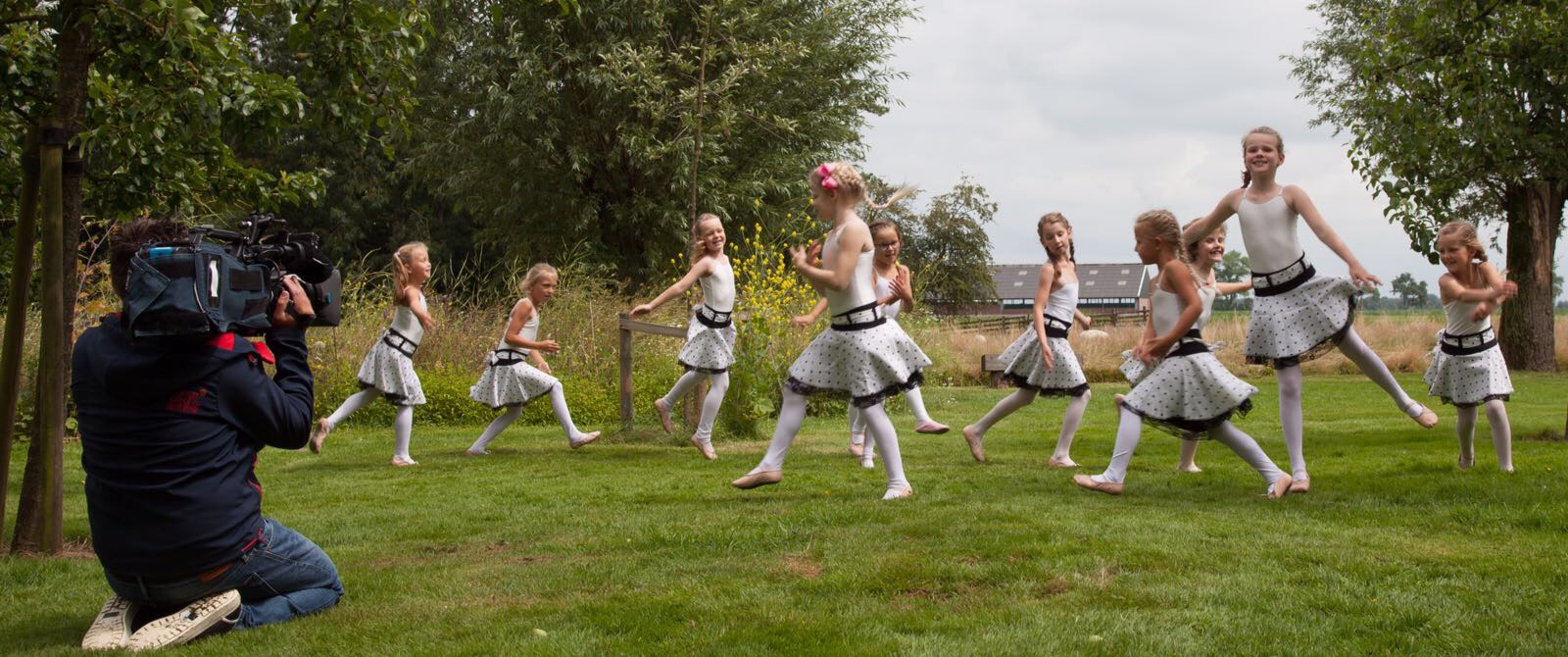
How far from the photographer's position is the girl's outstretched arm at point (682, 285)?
9852 mm

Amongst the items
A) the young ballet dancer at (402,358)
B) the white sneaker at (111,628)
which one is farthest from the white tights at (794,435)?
the young ballet dancer at (402,358)

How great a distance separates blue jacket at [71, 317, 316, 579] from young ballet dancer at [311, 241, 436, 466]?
20.7 ft

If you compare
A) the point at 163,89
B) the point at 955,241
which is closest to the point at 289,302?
the point at 163,89

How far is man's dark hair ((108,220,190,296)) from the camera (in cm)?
440

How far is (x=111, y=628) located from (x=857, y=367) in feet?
12.8

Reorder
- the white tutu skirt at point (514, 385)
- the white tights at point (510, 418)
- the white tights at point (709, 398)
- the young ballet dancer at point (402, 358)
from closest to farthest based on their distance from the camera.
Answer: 1. the white tights at point (709, 398)
2. the young ballet dancer at point (402, 358)
3. the white tights at point (510, 418)
4. the white tutu skirt at point (514, 385)

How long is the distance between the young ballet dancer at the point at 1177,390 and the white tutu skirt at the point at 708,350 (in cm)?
412

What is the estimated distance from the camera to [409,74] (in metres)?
6.99

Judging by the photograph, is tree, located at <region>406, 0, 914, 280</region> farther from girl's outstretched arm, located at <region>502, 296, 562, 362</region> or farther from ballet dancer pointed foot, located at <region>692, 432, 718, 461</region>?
ballet dancer pointed foot, located at <region>692, 432, 718, 461</region>

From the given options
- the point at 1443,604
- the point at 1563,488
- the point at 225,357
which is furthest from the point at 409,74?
the point at 1563,488

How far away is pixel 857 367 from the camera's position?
7.11 m

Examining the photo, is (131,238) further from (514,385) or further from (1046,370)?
(514,385)

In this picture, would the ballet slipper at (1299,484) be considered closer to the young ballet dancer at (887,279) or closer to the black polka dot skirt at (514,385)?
the young ballet dancer at (887,279)

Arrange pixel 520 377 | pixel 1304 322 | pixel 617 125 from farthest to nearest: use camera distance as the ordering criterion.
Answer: pixel 617 125 → pixel 520 377 → pixel 1304 322
